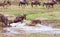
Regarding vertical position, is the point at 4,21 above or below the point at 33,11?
below

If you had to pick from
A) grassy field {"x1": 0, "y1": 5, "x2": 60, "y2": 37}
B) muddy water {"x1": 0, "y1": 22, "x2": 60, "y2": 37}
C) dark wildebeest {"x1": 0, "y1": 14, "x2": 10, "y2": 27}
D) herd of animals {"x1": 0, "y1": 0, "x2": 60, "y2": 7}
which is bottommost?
muddy water {"x1": 0, "y1": 22, "x2": 60, "y2": 37}

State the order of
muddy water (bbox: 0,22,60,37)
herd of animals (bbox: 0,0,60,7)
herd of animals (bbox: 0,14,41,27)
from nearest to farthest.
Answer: muddy water (bbox: 0,22,60,37)
herd of animals (bbox: 0,14,41,27)
herd of animals (bbox: 0,0,60,7)

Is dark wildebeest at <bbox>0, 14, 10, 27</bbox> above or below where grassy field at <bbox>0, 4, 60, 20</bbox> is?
below

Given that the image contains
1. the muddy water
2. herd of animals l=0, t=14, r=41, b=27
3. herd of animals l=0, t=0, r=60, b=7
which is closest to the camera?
the muddy water

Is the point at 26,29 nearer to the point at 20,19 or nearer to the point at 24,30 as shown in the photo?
the point at 24,30

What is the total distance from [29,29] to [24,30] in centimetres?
12

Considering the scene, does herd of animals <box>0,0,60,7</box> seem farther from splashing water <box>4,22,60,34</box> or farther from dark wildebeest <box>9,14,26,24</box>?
splashing water <box>4,22,60,34</box>

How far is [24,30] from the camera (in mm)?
4648

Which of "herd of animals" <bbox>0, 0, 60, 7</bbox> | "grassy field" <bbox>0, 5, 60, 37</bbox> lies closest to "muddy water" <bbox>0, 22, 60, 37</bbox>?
"grassy field" <bbox>0, 5, 60, 37</bbox>

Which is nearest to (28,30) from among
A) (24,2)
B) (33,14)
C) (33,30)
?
(33,30)

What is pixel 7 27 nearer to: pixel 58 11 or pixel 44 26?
pixel 44 26

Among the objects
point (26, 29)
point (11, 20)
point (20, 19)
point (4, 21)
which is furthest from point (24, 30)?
point (4, 21)

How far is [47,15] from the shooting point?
477 cm

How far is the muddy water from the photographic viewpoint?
451cm
